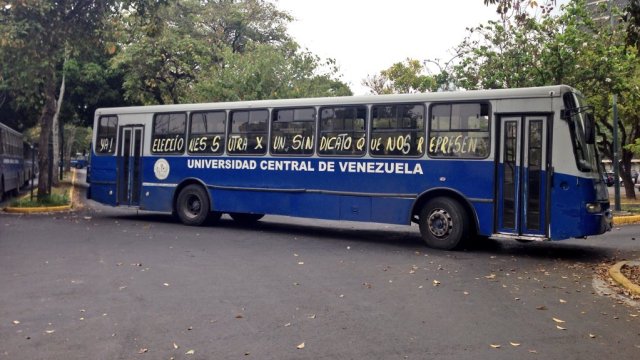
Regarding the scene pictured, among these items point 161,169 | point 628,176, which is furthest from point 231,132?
point 628,176

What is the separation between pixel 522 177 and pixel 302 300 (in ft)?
17.1

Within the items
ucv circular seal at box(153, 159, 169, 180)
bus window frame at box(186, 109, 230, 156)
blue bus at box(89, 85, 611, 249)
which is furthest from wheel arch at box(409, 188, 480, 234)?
ucv circular seal at box(153, 159, 169, 180)

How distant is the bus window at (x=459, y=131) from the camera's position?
10867 millimetres

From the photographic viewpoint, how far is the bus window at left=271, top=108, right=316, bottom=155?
1297cm

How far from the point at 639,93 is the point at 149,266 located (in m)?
18.4

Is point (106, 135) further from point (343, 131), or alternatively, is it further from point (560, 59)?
point (560, 59)

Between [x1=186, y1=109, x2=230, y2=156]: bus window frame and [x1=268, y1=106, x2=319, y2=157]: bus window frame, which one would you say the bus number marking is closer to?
[x1=186, y1=109, x2=230, y2=156]: bus window frame

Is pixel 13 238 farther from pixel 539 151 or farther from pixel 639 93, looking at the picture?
pixel 639 93

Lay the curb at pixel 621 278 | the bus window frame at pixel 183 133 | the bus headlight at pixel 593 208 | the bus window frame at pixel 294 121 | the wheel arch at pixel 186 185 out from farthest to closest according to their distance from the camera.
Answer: the bus window frame at pixel 183 133
the wheel arch at pixel 186 185
the bus window frame at pixel 294 121
the bus headlight at pixel 593 208
the curb at pixel 621 278

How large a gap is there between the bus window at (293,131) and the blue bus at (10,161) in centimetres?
1220

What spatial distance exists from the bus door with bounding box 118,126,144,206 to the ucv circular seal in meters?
0.56

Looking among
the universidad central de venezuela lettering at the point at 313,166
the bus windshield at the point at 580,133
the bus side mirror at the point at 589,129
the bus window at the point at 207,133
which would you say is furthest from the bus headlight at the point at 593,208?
the bus window at the point at 207,133

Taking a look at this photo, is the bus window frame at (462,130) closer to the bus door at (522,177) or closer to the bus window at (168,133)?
the bus door at (522,177)

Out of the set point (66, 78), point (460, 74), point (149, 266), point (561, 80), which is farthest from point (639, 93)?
point (66, 78)
